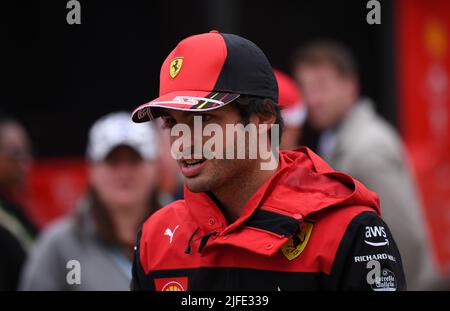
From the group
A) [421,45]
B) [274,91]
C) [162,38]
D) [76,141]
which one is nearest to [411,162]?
[421,45]

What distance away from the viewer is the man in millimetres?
2709

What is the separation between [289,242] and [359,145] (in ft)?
8.25

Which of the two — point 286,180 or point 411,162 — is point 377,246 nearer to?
point 286,180

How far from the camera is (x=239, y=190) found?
9.59ft

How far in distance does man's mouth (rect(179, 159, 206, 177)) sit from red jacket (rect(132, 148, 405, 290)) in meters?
0.09

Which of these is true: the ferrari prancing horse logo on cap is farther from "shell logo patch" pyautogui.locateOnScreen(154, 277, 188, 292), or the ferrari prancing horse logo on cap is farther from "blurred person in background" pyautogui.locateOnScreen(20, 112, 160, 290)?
"blurred person in background" pyautogui.locateOnScreen(20, 112, 160, 290)

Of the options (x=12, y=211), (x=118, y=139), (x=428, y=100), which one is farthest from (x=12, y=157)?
(x=428, y=100)

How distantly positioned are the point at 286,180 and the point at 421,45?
249 inches

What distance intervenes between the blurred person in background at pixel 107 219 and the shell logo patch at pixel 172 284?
141 cm

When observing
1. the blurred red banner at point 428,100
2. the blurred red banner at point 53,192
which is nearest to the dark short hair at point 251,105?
the blurred red banner at point 53,192

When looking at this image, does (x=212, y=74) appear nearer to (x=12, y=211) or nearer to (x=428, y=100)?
(x=12, y=211)

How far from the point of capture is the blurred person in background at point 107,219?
14.7 feet

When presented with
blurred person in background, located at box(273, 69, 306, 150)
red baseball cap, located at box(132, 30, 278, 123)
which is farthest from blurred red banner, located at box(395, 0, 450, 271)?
red baseball cap, located at box(132, 30, 278, 123)

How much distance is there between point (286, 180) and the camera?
2.88 m
